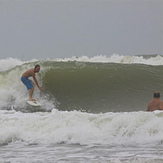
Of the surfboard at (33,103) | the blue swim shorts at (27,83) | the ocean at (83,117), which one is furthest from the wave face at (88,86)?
the blue swim shorts at (27,83)

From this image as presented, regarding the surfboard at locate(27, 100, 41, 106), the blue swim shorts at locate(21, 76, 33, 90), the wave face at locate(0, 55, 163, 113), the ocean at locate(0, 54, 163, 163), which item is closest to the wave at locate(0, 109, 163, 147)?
the ocean at locate(0, 54, 163, 163)

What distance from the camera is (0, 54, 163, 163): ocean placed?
18.3ft

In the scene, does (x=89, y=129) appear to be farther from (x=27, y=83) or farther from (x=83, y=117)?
(x=27, y=83)

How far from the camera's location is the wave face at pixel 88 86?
10188 mm

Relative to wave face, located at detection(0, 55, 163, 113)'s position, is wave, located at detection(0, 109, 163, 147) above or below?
below

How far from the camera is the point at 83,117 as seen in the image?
7.55 m

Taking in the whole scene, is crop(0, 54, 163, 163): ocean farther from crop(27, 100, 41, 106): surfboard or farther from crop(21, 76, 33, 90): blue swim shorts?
crop(21, 76, 33, 90): blue swim shorts

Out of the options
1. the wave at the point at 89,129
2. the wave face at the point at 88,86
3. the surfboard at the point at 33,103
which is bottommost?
the wave at the point at 89,129

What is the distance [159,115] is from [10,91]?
541 cm

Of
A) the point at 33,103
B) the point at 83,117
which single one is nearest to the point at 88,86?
the point at 33,103

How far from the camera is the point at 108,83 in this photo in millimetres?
11180

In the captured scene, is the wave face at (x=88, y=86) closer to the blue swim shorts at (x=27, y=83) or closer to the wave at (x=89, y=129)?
the blue swim shorts at (x=27, y=83)

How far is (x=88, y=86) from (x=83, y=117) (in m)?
3.66

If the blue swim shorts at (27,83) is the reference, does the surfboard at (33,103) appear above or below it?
below
